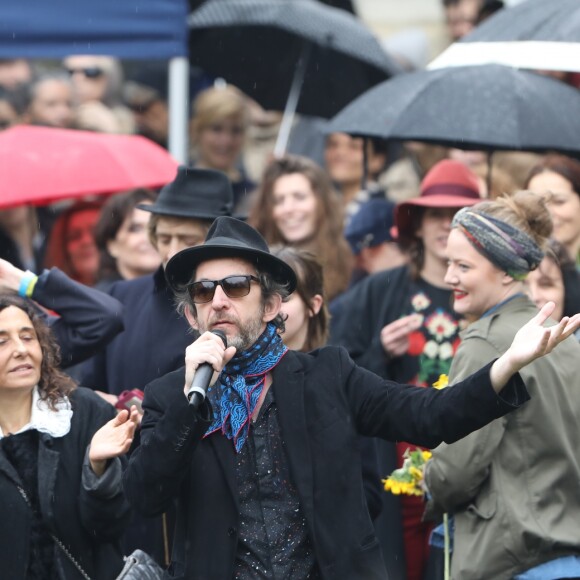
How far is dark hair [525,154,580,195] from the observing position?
24.8 feet

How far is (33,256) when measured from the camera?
385 inches

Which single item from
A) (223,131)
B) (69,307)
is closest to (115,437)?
(69,307)

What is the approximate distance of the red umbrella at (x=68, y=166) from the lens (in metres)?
8.45

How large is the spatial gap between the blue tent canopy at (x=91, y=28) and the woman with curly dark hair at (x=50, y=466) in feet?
12.2

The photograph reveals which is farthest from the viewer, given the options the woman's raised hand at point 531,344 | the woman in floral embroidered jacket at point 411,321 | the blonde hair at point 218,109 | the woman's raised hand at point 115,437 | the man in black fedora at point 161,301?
the blonde hair at point 218,109

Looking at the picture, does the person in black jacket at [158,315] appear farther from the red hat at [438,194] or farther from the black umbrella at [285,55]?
the black umbrella at [285,55]

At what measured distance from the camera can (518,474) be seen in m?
5.60

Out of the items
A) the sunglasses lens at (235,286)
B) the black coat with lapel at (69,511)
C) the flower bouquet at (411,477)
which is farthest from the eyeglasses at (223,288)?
the flower bouquet at (411,477)

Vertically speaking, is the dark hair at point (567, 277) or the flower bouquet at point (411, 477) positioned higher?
the dark hair at point (567, 277)

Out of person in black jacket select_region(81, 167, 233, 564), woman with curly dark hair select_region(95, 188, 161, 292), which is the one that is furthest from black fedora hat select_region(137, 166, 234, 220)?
woman with curly dark hair select_region(95, 188, 161, 292)

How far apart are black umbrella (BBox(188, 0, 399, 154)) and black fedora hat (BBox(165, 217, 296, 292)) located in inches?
193

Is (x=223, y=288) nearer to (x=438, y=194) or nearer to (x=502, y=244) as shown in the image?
(x=502, y=244)

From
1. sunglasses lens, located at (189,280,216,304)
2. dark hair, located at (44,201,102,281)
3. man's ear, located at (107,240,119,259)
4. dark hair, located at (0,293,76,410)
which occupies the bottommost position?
dark hair, located at (44,201,102,281)

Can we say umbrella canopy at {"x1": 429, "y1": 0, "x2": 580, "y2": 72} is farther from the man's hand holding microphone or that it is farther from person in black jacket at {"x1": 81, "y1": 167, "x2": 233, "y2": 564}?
the man's hand holding microphone
